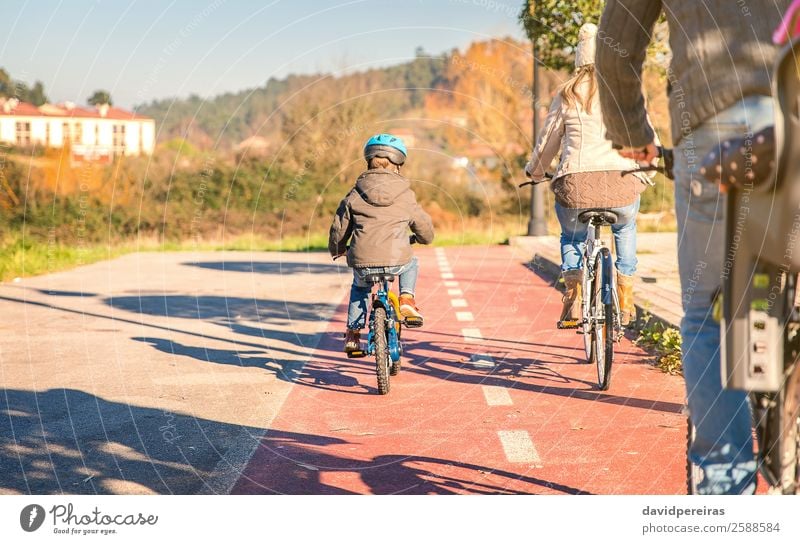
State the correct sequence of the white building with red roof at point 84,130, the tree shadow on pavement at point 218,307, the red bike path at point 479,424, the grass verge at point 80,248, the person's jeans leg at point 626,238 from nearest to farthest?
1. the red bike path at point 479,424
2. the person's jeans leg at point 626,238
3. the tree shadow on pavement at point 218,307
4. the white building with red roof at point 84,130
5. the grass verge at point 80,248

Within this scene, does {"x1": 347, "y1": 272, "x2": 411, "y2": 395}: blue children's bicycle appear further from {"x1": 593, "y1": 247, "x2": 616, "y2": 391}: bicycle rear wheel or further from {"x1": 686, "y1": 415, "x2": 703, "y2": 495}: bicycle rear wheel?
{"x1": 686, "y1": 415, "x2": 703, "y2": 495}: bicycle rear wheel

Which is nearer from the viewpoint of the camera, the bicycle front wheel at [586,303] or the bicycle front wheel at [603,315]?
the bicycle front wheel at [603,315]

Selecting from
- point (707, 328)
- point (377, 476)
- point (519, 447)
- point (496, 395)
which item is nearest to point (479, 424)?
point (519, 447)

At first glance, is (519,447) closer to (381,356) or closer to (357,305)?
(381,356)

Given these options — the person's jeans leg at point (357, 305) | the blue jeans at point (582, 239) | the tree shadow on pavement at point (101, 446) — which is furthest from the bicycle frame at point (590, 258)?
the tree shadow on pavement at point (101, 446)

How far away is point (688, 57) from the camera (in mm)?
2938

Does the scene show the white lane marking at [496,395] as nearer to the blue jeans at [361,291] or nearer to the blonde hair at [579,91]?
the blue jeans at [361,291]

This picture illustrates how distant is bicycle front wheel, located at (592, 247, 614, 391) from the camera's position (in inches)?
268

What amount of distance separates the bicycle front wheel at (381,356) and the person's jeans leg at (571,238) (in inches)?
54.1

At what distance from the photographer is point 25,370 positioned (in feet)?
27.0

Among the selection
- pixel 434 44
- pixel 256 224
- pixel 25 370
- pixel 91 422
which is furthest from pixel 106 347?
pixel 256 224

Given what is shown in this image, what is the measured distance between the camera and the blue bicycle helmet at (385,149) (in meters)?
7.52

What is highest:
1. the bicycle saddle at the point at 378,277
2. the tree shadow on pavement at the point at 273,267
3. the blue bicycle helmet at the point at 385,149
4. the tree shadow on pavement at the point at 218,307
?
the blue bicycle helmet at the point at 385,149

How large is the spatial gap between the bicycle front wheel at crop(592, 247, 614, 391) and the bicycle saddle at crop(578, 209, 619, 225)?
0.20 metres
